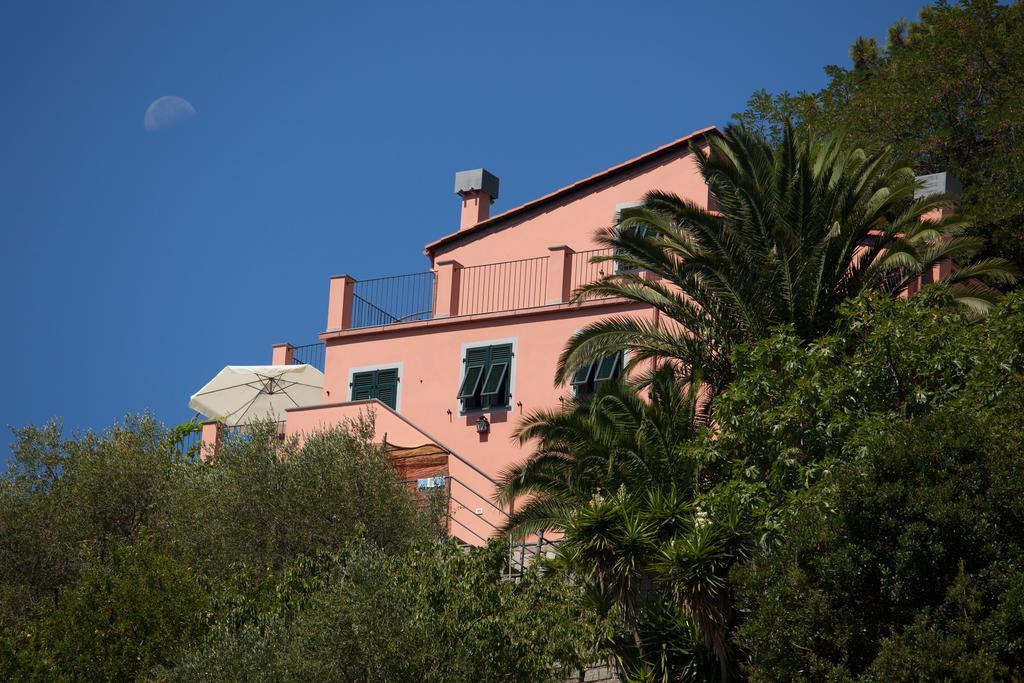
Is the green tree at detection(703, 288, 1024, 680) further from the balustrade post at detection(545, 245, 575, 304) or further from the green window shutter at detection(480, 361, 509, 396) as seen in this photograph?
the balustrade post at detection(545, 245, 575, 304)

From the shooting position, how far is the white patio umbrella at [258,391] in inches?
1404

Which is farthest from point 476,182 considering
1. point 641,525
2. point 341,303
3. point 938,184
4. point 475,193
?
point 641,525

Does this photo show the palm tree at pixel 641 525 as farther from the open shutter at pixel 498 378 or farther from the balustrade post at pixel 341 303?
the balustrade post at pixel 341 303

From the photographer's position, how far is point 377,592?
18.1 m

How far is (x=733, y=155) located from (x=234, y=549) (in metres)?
10.4

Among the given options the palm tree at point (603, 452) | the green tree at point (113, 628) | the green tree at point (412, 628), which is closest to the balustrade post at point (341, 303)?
the palm tree at point (603, 452)

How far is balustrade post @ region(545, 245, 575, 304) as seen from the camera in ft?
104

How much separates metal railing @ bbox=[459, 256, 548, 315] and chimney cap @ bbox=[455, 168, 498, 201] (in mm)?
3767

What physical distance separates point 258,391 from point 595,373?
9.84 meters

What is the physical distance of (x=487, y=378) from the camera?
1241 inches

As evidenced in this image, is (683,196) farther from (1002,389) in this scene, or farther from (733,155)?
(1002,389)

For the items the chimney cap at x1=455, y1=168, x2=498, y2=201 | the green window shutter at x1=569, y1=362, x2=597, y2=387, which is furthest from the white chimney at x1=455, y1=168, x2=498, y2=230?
the green window shutter at x1=569, y1=362, x2=597, y2=387

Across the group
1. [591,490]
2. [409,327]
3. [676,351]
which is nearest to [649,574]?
[591,490]

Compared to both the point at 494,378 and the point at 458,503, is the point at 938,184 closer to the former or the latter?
the point at 494,378
